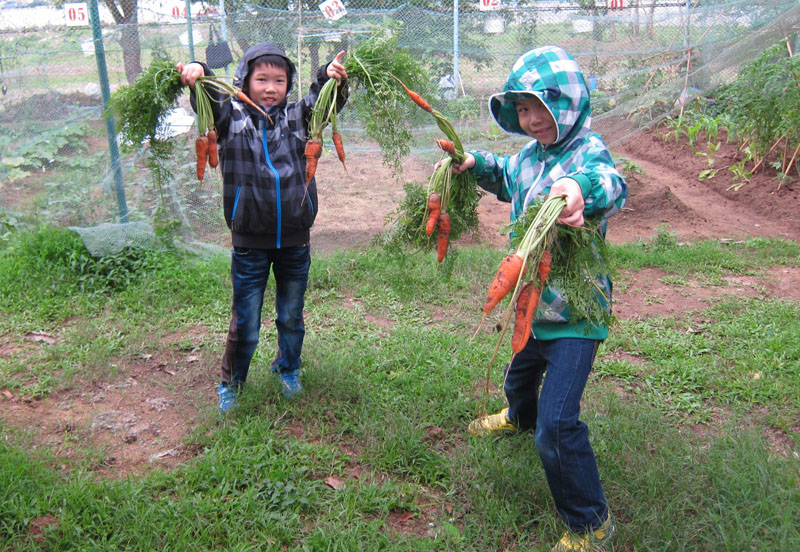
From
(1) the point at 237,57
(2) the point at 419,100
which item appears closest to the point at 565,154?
(2) the point at 419,100

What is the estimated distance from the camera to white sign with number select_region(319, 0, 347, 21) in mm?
6102

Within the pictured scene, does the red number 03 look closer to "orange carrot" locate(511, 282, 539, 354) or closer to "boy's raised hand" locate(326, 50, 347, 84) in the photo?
"boy's raised hand" locate(326, 50, 347, 84)

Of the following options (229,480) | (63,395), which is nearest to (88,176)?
(63,395)

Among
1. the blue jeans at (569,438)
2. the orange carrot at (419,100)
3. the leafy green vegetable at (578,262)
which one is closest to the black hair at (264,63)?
the orange carrot at (419,100)

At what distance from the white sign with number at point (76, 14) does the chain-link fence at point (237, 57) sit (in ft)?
0.04

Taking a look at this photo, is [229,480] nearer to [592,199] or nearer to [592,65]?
[592,199]

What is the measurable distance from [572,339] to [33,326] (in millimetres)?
4055

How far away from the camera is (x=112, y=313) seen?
4797mm

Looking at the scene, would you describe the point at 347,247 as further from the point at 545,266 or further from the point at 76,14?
the point at 545,266

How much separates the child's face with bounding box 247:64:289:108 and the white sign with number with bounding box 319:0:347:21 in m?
3.20

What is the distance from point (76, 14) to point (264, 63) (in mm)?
3489

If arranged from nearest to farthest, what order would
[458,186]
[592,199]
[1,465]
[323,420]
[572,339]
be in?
[592,199], [572,339], [1,465], [458,186], [323,420]

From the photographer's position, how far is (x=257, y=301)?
3453 mm

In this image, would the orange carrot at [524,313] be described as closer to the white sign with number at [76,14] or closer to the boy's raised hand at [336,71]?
the boy's raised hand at [336,71]
